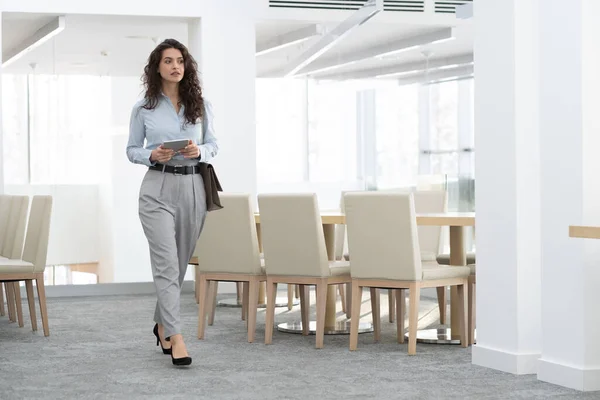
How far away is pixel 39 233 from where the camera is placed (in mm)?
6395

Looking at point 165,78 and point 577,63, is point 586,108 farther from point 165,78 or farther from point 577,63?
point 165,78

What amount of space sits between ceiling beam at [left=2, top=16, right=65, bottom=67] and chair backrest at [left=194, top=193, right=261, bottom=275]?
352 cm

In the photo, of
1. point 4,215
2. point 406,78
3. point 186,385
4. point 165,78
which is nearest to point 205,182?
point 165,78

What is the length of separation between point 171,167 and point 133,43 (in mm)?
4815

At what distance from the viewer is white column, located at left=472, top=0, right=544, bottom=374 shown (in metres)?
4.91

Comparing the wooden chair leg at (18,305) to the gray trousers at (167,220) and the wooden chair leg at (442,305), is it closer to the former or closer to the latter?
the gray trousers at (167,220)

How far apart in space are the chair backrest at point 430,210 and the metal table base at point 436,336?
3.69ft

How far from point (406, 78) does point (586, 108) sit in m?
5.32

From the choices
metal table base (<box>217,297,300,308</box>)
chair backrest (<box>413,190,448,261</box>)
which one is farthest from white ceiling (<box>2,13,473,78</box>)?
metal table base (<box>217,297,300,308</box>)

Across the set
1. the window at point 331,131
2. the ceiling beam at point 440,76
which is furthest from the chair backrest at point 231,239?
the ceiling beam at point 440,76

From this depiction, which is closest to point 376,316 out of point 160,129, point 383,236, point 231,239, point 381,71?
point 383,236

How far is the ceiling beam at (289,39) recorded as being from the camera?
9.51m

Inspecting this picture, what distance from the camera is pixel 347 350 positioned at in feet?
18.7

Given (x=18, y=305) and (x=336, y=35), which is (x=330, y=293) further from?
(x=336, y=35)
